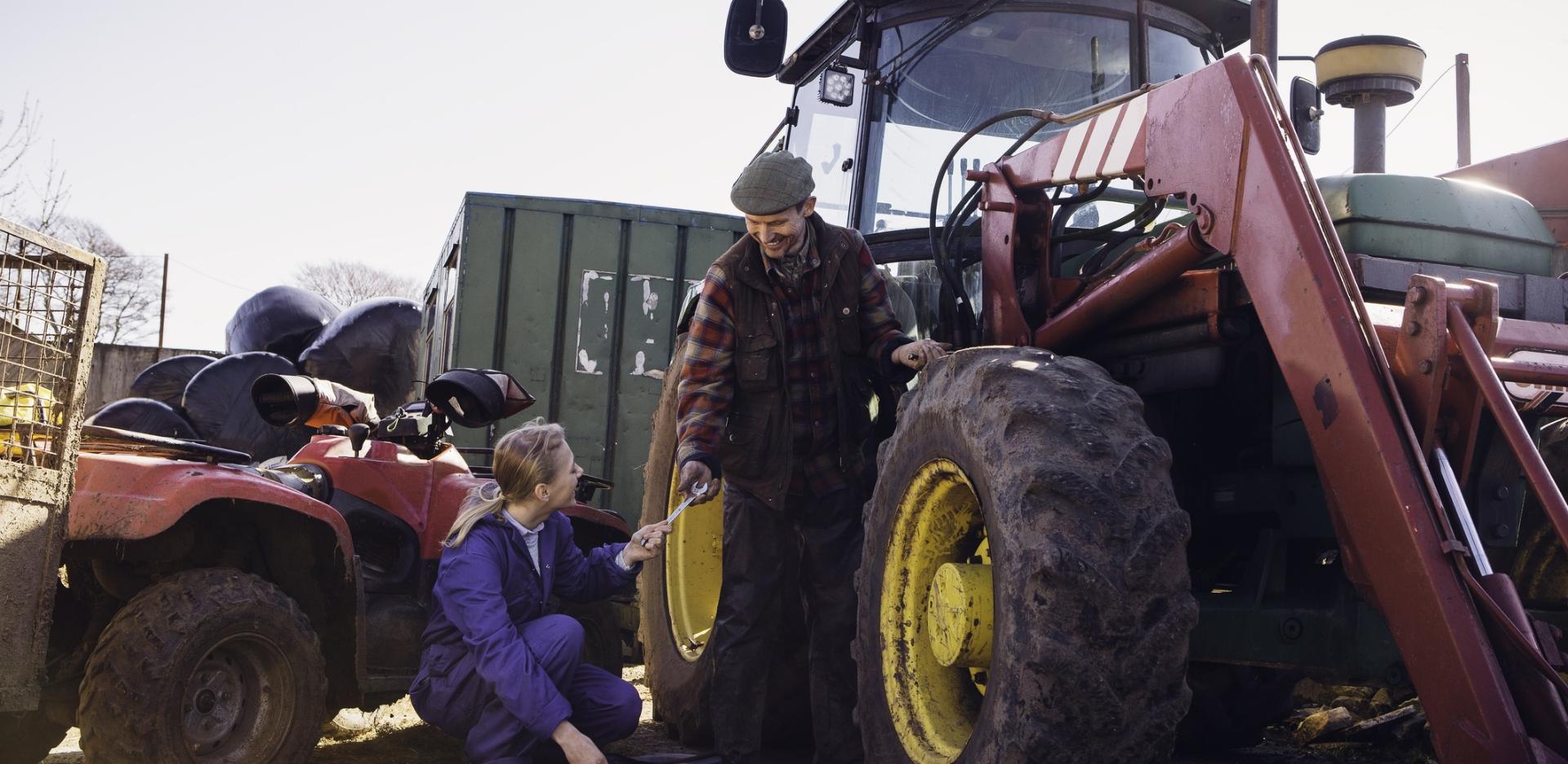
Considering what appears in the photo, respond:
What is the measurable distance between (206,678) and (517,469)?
47.1 inches

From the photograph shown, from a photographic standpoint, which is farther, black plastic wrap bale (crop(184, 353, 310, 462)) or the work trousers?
black plastic wrap bale (crop(184, 353, 310, 462))

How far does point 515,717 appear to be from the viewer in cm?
327

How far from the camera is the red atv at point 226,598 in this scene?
3625mm

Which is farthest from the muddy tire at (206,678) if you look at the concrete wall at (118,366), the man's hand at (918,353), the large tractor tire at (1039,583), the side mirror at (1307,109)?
the concrete wall at (118,366)

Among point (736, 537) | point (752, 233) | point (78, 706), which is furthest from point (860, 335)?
point (78, 706)

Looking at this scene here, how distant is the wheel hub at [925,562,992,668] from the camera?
301 centimetres

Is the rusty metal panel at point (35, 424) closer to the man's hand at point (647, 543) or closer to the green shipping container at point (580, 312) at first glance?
the man's hand at point (647, 543)

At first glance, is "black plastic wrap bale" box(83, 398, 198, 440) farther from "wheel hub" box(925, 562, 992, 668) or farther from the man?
"wheel hub" box(925, 562, 992, 668)

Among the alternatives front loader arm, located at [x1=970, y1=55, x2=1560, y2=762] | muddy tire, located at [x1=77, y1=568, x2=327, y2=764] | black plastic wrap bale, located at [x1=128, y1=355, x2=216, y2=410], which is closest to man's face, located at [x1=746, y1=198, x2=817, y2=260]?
front loader arm, located at [x1=970, y1=55, x2=1560, y2=762]

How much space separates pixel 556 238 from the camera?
924 cm

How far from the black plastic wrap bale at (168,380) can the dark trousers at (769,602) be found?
727 cm

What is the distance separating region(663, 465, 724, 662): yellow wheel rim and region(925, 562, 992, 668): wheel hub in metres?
2.09

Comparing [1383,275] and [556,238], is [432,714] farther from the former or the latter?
[556,238]

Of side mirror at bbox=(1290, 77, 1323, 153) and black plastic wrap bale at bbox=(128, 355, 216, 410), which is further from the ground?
side mirror at bbox=(1290, 77, 1323, 153)
